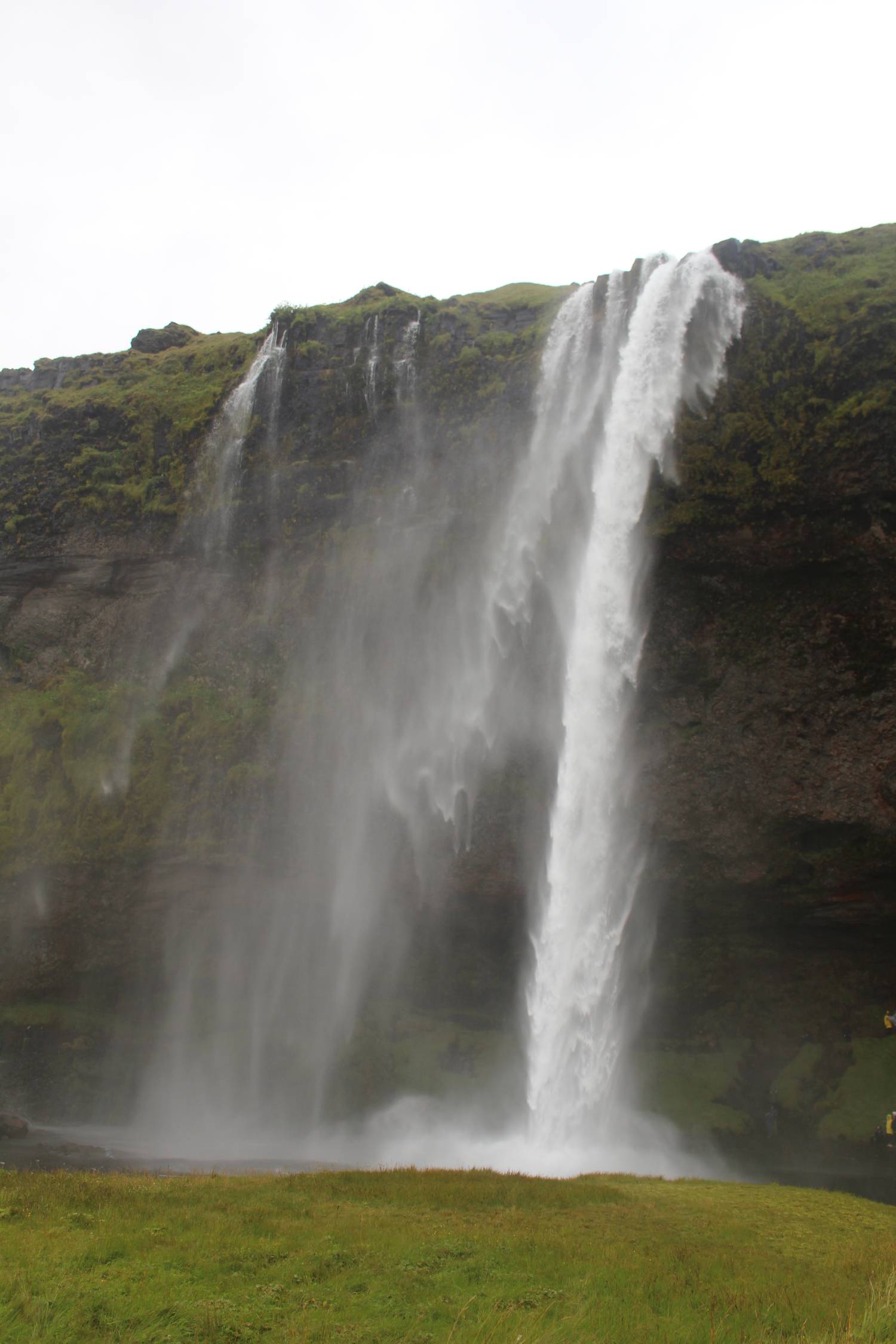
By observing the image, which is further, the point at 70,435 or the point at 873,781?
the point at 70,435

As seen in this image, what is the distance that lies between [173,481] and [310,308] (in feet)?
27.3

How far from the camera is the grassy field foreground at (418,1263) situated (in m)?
7.50

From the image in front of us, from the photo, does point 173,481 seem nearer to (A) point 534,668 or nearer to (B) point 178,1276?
(A) point 534,668

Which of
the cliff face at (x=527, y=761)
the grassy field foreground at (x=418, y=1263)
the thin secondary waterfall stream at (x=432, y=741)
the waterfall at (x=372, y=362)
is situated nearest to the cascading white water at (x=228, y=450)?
the cliff face at (x=527, y=761)

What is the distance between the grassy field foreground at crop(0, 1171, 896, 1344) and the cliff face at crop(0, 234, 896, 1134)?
38.3ft

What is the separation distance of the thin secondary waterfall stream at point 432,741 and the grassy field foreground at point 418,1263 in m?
10.9

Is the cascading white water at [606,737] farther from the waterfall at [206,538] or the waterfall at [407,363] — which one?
the waterfall at [206,538]

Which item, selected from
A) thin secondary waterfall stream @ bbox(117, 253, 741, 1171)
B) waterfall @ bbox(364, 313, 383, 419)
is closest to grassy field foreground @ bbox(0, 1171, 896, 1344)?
thin secondary waterfall stream @ bbox(117, 253, 741, 1171)

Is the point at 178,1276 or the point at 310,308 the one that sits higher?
the point at 310,308

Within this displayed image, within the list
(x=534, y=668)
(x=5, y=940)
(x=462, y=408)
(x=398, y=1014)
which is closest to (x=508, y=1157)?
(x=398, y=1014)

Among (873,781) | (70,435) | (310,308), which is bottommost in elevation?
(873,781)

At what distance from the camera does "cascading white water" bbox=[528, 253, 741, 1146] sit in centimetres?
2262

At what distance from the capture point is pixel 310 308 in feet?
111

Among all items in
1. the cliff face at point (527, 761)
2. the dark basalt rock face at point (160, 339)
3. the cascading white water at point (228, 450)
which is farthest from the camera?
the dark basalt rock face at point (160, 339)
